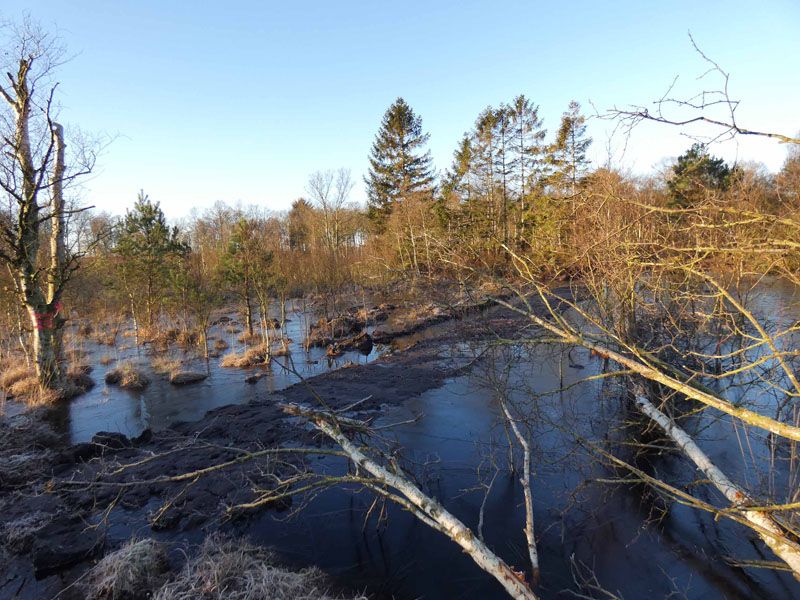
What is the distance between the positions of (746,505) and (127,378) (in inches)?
550

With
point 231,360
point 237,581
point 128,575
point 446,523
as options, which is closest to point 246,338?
point 231,360

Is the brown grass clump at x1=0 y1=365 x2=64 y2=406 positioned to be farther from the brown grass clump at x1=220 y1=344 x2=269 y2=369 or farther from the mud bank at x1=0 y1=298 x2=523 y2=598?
the brown grass clump at x1=220 y1=344 x2=269 y2=369

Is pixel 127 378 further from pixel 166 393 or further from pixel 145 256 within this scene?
pixel 145 256

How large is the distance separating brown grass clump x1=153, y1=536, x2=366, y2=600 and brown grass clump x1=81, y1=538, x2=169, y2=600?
258mm

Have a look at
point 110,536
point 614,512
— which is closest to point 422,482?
point 614,512

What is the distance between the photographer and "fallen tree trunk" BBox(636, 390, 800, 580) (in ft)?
9.37

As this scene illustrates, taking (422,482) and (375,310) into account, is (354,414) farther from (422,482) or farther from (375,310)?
(375,310)

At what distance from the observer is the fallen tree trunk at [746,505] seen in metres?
2.86

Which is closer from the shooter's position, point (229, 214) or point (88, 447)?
point (88, 447)

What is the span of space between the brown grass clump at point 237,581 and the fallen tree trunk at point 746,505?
3.36m

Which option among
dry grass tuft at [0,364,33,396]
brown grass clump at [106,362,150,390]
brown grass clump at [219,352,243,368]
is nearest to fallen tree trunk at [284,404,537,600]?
brown grass clump at [106,362,150,390]

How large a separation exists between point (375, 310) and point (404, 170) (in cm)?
1487

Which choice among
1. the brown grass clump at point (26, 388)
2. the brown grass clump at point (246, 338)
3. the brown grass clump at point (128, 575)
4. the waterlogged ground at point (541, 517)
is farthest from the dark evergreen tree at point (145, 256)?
the brown grass clump at point (128, 575)

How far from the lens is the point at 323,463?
7.42 metres
